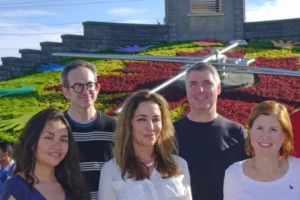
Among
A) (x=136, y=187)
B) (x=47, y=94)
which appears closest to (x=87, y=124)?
(x=136, y=187)

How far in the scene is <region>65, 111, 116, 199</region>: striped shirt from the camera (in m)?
3.64

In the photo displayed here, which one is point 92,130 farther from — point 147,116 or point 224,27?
point 224,27

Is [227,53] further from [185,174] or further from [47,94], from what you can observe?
[185,174]

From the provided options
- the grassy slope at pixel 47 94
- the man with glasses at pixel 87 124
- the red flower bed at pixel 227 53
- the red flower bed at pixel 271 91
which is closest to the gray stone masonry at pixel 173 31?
the grassy slope at pixel 47 94

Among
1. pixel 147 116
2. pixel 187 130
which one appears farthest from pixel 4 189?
pixel 187 130

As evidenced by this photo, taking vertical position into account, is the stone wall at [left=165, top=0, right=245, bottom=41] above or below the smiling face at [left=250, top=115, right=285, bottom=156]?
above

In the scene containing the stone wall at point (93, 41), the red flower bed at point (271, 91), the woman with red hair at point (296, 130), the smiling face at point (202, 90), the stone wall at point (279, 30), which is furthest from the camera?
the stone wall at point (279, 30)

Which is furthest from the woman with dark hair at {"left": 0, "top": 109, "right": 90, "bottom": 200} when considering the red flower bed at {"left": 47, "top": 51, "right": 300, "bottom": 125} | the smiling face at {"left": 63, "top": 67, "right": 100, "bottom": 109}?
the red flower bed at {"left": 47, "top": 51, "right": 300, "bottom": 125}

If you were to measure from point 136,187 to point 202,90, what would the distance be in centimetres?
82

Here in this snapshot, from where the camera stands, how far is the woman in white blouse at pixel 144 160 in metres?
3.16

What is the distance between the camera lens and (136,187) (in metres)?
3.15

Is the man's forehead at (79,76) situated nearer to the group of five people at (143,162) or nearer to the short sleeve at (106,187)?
the group of five people at (143,162)

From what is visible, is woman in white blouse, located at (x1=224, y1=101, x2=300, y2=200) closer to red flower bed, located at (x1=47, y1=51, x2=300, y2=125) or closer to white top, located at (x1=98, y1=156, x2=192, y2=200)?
white top, located at (x1=98, y1=156, x2=192, y2=200)

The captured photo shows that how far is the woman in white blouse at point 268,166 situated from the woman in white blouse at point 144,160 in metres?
0.27
